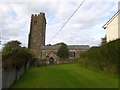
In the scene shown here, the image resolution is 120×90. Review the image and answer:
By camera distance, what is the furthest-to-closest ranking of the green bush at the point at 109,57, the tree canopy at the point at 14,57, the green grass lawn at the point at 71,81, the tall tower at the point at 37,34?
the tall tower at the point at 37,34 < the green bush at the point at 109,57 < the tree canopy at the point at 14,57 < the green grass lawn at the point at 71,81

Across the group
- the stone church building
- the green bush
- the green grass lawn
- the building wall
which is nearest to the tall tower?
the stone church building

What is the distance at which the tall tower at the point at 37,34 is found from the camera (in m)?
97.4

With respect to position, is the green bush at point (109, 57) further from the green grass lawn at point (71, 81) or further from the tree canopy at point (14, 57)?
the tree canopy at point (14, 57)

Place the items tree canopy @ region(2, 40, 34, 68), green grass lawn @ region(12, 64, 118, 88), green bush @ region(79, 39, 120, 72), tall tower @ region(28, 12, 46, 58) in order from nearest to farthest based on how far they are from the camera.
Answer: green grass lawn @ region(12, 64, 118, 88), tree canopy @ region(2, 40, 34, 68), green bush @ region(79, 39, 120, 72), tall tower @ region(28, 12, 46, 58)

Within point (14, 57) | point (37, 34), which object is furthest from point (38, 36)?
point (14, 57)

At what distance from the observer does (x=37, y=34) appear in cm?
9700

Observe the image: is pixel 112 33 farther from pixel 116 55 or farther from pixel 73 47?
pixel 73 47

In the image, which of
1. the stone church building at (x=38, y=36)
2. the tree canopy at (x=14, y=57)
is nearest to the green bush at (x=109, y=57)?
the tree canopy at (x=14, y=57)

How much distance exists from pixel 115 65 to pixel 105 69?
10.5ft

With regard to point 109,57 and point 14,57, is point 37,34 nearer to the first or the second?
point 14,57

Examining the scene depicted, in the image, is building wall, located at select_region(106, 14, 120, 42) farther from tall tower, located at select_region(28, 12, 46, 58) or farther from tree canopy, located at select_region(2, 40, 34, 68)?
tall tower, located at select_region(28, 12, 46, 58)

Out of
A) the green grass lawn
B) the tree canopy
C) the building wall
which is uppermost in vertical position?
the building wall

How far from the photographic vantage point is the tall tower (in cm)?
9738

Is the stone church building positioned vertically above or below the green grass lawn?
above
